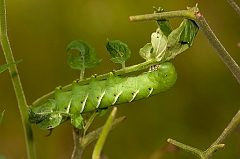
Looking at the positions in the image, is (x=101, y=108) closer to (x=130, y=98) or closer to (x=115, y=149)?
(x=130, y=98)

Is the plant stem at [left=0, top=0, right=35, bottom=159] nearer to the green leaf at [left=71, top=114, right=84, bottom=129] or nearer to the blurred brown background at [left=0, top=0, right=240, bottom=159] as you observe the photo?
the green leaf at [left=71, top=114, right=84, bottom=129]

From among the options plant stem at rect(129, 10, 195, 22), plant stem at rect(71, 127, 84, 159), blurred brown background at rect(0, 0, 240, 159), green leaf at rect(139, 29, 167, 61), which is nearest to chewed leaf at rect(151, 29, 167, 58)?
green leaf at rect(139, 29, 167, 61)

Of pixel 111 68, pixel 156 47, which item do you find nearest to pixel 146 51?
pixel 156 47

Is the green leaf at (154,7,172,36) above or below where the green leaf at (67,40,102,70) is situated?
below

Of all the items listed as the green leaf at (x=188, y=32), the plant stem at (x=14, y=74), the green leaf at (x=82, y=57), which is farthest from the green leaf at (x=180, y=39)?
the plant stem at (x=14, y=74)

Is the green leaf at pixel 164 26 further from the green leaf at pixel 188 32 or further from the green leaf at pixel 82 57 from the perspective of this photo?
the green leaf at pixel 82 57

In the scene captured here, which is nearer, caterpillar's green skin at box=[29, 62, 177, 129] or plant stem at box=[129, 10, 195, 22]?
plant stem at box=[129, 10, 195, 22]

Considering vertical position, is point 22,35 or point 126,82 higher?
point 22,35

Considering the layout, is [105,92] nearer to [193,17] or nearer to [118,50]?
[118,50]

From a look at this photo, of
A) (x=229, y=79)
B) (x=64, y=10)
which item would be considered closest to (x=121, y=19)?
(x=64, y=10)
